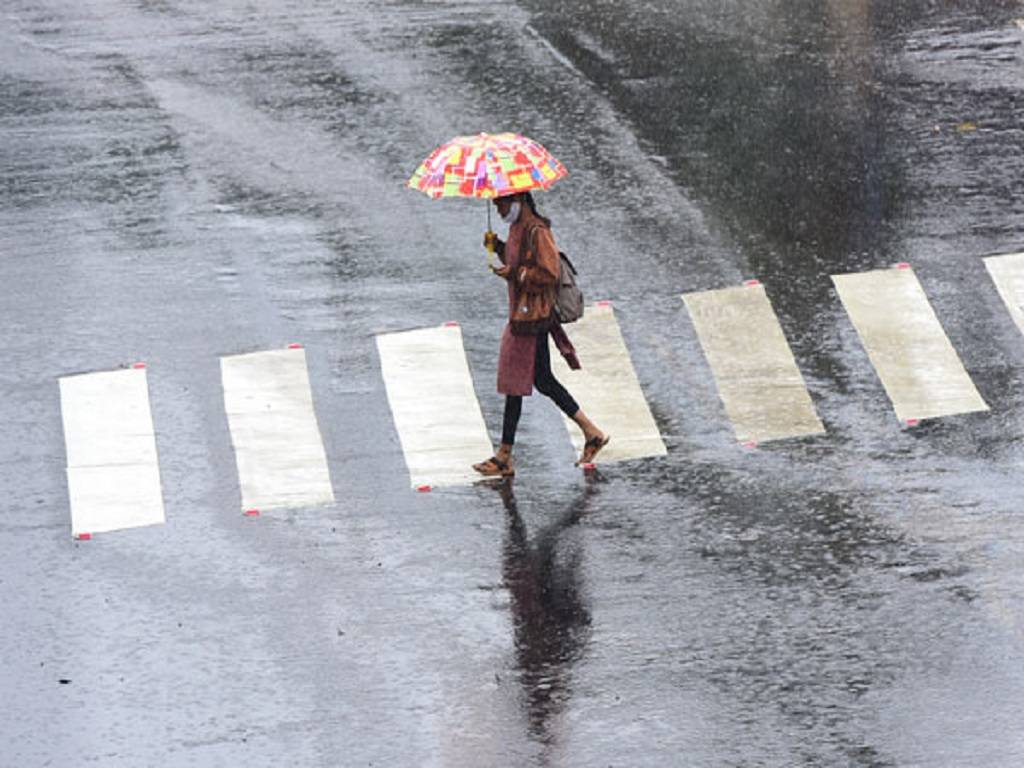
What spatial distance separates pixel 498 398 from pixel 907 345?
280cm

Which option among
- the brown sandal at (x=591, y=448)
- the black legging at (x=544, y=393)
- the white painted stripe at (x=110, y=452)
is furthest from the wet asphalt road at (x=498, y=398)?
the black legging at (x=544, y=393)

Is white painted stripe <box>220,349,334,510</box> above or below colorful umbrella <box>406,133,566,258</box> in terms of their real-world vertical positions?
below

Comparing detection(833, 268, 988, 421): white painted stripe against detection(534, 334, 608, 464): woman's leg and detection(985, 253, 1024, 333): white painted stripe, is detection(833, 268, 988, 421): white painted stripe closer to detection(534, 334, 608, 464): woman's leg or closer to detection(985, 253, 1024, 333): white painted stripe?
detection(985, 253, 1024, 333): white painted stripe

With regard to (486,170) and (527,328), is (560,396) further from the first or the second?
(486,170)

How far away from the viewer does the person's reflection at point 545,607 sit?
35.9 ft

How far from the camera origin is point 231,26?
21.4 m

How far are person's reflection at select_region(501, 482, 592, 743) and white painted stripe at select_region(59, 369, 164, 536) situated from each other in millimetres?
2183

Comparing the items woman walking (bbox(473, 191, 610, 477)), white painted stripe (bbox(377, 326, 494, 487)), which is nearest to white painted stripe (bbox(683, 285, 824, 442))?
woman walking (bbox(473, 191, 610, 477))

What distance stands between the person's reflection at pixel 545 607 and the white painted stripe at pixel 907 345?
7.94 feet

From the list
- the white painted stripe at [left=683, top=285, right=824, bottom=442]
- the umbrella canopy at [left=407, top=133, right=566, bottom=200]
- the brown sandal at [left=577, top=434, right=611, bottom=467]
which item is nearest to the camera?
the umbrella canopy at [left=407, top=133, right=566, bottom=200]

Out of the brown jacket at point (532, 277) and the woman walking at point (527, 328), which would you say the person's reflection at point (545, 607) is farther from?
the brown jacket at point (532, 277)

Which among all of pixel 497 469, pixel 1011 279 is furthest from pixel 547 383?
pixel 1011 279

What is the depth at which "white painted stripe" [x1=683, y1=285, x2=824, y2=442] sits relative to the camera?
46.0 feet

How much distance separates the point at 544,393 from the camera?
536 inches
